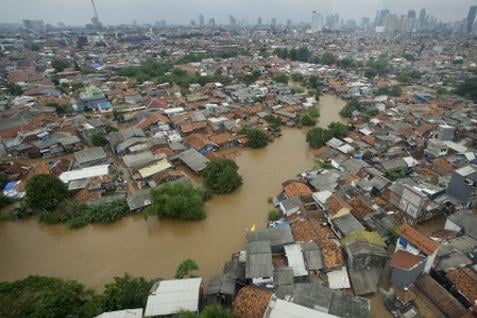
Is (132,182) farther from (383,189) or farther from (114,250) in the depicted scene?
(383,189)

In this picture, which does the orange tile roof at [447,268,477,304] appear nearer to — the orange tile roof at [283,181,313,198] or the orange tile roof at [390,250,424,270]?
the orange tile roof at [390,250,424,270]

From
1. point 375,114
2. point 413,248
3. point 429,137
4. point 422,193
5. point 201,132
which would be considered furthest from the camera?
point 375,114

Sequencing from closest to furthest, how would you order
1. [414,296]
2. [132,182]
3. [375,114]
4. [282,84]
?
[414,296] → [132,182] → [375,114] → [282,84]

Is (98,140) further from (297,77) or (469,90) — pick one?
(469,90)

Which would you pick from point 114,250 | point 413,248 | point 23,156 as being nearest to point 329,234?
point 413,248

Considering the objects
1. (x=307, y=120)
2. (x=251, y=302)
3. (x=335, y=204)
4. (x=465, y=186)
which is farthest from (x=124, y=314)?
(x=307, y=120)

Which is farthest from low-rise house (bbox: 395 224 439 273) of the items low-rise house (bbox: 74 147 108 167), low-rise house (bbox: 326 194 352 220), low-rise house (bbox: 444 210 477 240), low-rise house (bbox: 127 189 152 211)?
low-rise house (bbox: 74 147 108 167)

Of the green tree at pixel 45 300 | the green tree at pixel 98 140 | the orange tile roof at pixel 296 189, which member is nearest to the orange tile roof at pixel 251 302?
the green tree at pixel 45 300
